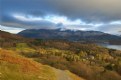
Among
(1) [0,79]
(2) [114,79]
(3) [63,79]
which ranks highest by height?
(1) [0,79]

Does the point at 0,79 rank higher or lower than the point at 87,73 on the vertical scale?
higher

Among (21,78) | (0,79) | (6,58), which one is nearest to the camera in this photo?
(0,79)

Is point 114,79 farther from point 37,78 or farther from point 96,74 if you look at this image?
point 37,78

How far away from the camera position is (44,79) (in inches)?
1656

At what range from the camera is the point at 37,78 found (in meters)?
40.8

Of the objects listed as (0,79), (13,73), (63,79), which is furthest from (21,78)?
(63,79)

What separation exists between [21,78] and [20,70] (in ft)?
13.6

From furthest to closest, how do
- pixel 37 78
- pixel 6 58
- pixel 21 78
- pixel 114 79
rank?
pixel 114 79
pixel 6 58
pixel 37 78
pixel 21 78

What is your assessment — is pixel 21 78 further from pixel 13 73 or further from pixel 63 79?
pixel 63 79

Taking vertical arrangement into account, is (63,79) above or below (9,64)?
below

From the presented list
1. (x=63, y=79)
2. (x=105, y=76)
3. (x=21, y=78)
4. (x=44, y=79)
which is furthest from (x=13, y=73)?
(x=105, y=76)

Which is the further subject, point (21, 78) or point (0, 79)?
point (21, 78)

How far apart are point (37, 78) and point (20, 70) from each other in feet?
10.4

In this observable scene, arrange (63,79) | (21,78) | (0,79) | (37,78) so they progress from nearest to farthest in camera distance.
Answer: (0,79) < (21,78) < (37,78) < (63,79)
